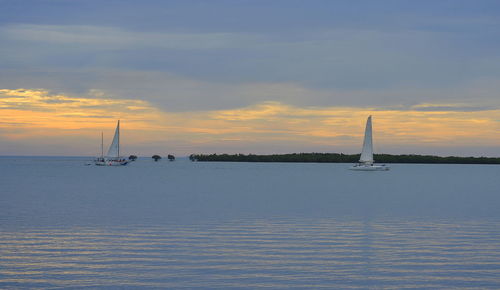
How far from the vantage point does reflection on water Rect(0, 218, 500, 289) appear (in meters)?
19.2

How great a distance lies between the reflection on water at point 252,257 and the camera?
1919 centimetres

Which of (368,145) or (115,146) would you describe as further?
(115,146)

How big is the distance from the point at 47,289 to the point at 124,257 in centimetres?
538

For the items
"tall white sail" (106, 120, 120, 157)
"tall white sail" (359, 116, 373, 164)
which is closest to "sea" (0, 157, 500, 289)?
"tall white sail" (359, 116, 373, 164)

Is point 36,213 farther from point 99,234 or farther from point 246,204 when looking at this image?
point 246,204

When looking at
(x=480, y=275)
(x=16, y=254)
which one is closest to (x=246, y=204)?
(x=16, y=254)

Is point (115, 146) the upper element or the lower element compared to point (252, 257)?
upper

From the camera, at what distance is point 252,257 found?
2298 cm

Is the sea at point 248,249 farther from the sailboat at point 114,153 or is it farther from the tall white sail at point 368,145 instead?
the sailboat at point 114,153

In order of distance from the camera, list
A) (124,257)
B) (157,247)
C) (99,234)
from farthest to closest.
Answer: (99,234) → (157,247) → (124,257)

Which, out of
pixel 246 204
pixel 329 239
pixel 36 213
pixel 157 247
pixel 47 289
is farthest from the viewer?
pixel 246 204

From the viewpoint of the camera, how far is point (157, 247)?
84.4 feet

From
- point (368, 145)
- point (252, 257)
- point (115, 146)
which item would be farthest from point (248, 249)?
point (115, 146)

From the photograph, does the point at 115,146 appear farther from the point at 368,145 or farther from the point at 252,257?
the point at 252,257
